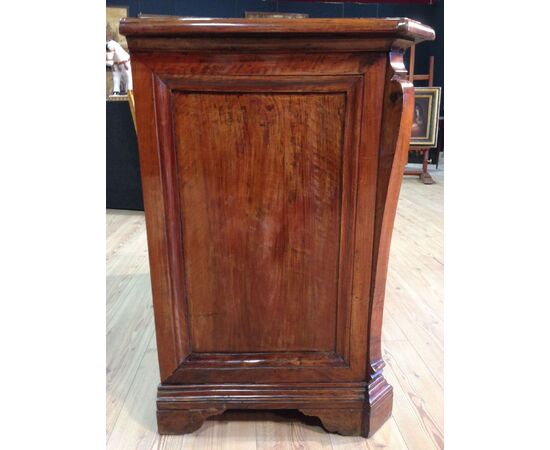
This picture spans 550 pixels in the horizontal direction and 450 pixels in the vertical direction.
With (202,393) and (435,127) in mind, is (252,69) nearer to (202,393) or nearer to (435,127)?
(202,393)

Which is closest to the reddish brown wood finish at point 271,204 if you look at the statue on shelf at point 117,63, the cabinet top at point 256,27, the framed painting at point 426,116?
the cabinet top at point 256,27

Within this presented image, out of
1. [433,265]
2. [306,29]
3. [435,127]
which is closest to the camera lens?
[306,29]

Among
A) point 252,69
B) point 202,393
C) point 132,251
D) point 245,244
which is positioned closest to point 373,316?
point 245,244

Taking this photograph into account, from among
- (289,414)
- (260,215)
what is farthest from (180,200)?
(289,414)

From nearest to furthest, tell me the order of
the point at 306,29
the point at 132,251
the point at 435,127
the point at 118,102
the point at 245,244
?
the point at 306,29 < the point at 245,244 < the point at 132,251 < the point at 118,102 < the point at 435,127

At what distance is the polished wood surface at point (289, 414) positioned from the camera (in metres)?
1.16

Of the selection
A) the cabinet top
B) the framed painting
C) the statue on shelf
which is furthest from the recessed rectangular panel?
the framed painting

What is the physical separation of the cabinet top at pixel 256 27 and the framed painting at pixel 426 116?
4.17 meters

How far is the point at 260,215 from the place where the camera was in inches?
41.9

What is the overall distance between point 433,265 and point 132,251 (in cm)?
151

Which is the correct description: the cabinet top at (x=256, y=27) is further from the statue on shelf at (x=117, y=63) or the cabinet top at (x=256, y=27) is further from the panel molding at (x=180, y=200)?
the statue on shelf at (x=117, y=63)

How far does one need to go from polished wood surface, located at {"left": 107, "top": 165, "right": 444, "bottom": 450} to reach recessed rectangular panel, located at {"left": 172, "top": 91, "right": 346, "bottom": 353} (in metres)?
0.21

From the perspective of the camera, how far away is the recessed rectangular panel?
1.00m

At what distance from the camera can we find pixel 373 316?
3.68ft
